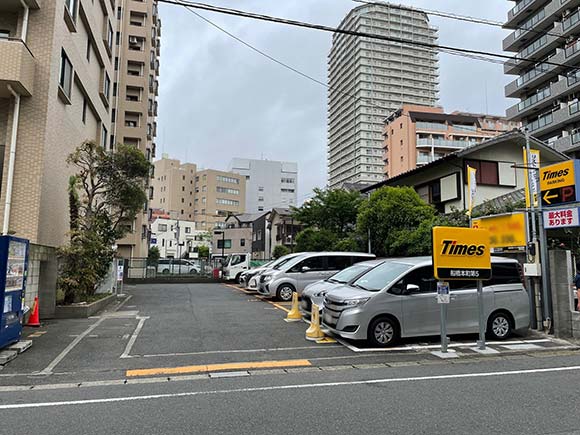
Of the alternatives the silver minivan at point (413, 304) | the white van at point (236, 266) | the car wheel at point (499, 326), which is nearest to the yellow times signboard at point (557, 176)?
the silver minivan at point (413, 304)

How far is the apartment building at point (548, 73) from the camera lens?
3195 centimetres

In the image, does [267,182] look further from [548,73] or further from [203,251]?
[548,73]

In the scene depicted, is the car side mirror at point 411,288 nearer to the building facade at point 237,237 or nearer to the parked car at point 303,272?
the parked car at point 303,272

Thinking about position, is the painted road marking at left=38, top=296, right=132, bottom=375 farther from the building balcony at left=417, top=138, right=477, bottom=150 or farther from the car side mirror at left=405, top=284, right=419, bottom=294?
the building balcony at left=417, top=138, right=477, bottom=150

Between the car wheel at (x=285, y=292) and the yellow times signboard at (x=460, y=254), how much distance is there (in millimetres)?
8552

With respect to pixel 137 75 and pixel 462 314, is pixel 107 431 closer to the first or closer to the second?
pixel 462 314

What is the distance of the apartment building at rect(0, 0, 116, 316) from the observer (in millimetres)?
11516

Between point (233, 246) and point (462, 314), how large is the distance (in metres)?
58.5

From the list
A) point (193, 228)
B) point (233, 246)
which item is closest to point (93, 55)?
point (233, 246)

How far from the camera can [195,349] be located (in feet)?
27.5

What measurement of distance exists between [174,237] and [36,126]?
7414 centimetres

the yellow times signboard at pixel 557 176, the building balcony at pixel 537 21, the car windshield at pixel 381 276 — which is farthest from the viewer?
the building balcony at pixel 537 21

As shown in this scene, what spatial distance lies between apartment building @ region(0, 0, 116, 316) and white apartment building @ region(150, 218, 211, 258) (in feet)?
223

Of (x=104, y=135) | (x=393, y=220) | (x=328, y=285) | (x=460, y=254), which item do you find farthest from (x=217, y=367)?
(x=104, y=135)
